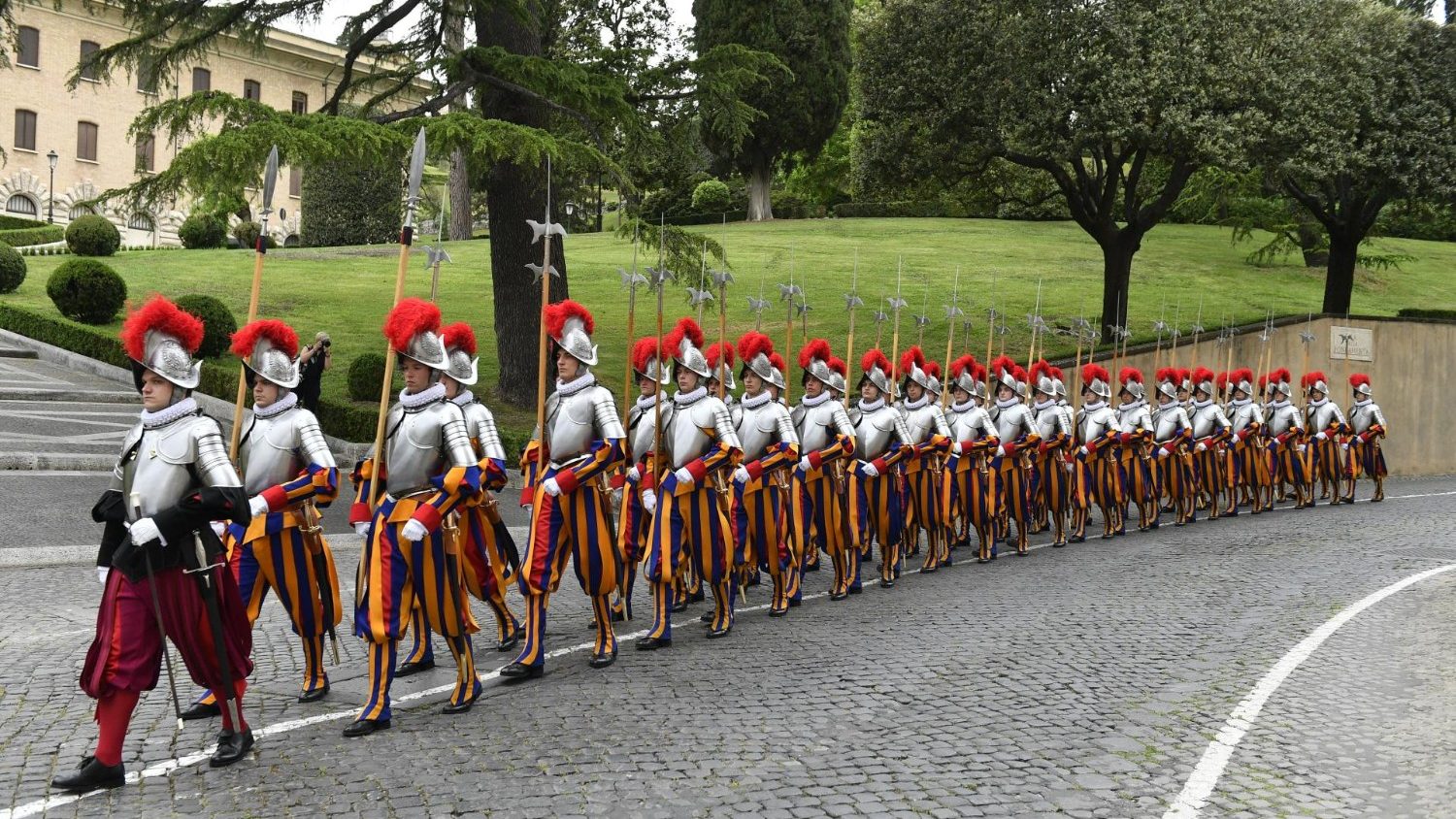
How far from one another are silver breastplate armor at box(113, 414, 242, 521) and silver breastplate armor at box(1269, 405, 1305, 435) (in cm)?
1860

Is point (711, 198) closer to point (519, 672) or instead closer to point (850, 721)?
point (519, 672)

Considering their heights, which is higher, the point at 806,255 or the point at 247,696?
the point at 806,255

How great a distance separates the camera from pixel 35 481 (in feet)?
48.6

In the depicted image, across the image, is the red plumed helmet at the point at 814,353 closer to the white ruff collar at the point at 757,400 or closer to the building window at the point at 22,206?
the white ruff collar at the point at 757,400

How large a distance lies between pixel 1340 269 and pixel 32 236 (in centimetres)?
4005

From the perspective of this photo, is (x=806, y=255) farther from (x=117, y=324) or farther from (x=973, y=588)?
(x=973, y=588)

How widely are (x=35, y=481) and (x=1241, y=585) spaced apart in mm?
12898

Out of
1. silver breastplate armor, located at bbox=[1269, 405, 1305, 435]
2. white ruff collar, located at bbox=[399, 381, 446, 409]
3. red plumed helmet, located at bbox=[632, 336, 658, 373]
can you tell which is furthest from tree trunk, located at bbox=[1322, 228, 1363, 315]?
white ruff collar, located at bbox=[399, 381, 446, 409]

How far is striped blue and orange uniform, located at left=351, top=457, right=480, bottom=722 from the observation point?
22.1 ft

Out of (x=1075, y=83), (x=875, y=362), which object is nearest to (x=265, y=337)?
(x=875, y=362)

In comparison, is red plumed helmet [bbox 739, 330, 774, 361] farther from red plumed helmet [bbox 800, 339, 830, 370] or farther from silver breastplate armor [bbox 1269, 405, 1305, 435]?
silver breastplate armor [bbox 1269, 405, 1305, 435]

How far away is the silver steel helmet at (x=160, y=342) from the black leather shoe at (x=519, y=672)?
2657mm

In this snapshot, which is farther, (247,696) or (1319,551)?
(1319,551)

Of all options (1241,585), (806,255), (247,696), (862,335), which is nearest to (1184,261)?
(806,255)
